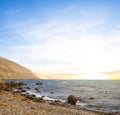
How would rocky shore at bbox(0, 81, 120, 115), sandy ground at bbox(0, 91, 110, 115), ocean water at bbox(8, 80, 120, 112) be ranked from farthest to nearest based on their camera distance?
ocean water at bbox(8, 80, 120, 112) < rocky shore at bbox(0, 81, 120, 115) < sandy ground at bbox(0, 91, 110, 115)

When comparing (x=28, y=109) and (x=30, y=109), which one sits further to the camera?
(x=30, y=109)

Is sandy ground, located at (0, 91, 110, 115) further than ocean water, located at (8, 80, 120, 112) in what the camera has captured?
No

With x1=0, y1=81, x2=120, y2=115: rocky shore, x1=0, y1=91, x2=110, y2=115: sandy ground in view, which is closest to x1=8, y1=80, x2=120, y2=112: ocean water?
x1=0, y1=81, x2=120, y2=115: rocky shore

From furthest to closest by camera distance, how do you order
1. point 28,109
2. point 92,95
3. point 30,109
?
point 92,95, point 30,109, point 28,109

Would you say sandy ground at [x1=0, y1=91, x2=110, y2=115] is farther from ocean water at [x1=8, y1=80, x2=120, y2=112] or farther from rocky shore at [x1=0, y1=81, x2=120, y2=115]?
ocean water at [x1=8, y1=80, x2=120, y2=112]

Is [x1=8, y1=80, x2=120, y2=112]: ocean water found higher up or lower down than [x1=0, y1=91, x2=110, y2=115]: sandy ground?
lower down

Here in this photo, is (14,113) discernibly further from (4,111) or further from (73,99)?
(73,99)

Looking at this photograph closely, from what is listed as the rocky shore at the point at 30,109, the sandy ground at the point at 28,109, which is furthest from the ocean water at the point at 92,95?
the sandy ground at the point at 28,109

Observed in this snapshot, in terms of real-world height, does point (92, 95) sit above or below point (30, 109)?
below

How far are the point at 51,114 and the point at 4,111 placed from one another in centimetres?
385

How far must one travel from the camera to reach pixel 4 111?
15.2 m

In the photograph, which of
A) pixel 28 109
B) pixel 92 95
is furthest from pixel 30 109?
pixel 92 95

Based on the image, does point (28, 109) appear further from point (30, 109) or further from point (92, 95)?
point (92, 95)

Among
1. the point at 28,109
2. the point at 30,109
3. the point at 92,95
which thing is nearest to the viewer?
the point at 28,109
